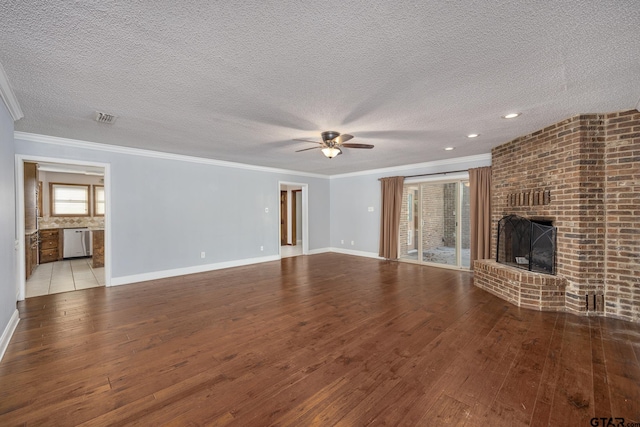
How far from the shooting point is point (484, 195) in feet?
16.4

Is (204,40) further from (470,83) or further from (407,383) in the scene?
(407,383)

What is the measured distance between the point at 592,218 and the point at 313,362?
3.76 meters

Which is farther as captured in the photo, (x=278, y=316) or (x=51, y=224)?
(x=51, y=224)

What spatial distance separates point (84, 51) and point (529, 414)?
12.6 feet

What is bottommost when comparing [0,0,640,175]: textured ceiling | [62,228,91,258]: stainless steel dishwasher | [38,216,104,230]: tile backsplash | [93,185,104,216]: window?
[62,228,91,258]: stainless steel dishwasher

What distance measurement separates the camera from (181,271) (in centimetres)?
523

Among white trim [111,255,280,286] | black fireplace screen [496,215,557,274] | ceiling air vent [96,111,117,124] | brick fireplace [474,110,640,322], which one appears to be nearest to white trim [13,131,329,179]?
ceiling air vent [96,111,117,124]

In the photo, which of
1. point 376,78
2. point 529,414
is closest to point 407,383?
point 529,414

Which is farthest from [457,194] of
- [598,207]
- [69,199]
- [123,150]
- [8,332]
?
[69,199]

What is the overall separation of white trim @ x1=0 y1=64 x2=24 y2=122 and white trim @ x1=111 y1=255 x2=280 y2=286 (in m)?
2.75

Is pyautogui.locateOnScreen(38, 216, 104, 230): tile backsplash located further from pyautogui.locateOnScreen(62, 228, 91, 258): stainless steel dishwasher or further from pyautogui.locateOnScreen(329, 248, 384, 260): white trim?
pyautogui.locateOnScreen(329, 248, 384, 260): white trim

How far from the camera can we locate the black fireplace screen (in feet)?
11.8

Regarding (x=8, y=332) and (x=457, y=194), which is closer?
(x=8, y=332)

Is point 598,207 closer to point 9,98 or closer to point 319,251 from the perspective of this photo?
point 319,251
